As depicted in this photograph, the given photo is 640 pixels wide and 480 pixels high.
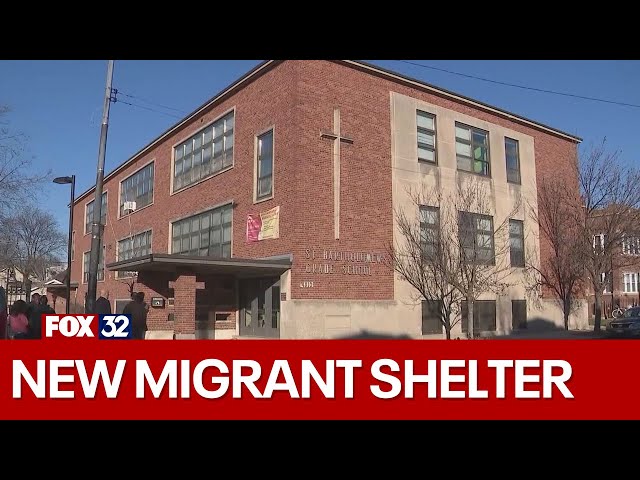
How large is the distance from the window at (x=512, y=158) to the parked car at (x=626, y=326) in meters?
7.36

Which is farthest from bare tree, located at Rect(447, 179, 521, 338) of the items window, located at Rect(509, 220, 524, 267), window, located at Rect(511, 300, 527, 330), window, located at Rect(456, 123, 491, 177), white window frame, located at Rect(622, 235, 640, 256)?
white window frame, located at Rect(622, 235, 640, 256)

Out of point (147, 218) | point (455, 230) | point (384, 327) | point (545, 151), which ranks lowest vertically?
point (384, 327)

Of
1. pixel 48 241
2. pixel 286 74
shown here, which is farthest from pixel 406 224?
pixel 48 241

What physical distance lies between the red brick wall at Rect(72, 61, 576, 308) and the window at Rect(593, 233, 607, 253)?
29.8ft

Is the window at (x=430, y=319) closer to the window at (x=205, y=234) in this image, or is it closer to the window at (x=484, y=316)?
the window at (x=484, y=316)

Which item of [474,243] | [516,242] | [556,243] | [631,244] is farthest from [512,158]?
[474,243]

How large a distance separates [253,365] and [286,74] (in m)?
15.3

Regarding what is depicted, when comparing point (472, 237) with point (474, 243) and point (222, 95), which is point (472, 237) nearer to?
point (474, 243)

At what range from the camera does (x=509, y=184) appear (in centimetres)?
2491

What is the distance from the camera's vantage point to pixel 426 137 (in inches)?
860

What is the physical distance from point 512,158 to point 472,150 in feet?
10.2

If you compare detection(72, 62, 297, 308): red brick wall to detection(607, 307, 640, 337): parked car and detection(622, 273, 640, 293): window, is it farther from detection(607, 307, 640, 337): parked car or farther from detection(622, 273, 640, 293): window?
detection(622, 273, 640, 293): window

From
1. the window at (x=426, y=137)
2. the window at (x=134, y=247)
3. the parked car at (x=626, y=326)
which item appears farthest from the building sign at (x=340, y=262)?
the window at (x=134, y=247)

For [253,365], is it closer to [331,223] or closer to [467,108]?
[331,223]
